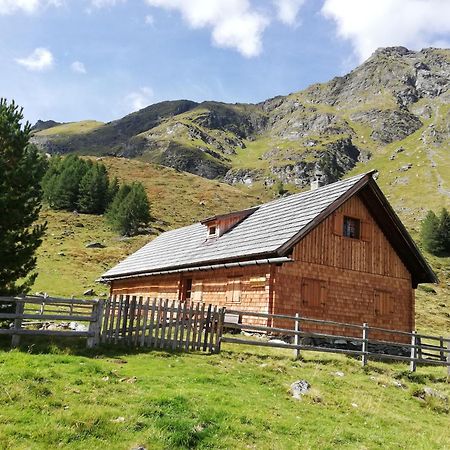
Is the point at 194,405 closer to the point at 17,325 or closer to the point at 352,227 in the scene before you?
the point at 17,325

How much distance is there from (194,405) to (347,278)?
15620mm

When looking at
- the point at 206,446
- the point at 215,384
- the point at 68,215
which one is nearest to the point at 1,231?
the point at 215,384

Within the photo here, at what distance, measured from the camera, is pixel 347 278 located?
2384cm

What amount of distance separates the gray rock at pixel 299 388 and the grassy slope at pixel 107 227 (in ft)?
109

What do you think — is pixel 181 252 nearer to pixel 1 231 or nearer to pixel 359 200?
pixel 359 200

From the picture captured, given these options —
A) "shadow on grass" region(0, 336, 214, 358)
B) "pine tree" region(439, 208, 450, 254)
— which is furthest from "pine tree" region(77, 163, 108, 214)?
"shadow on grass" region(0, 336, 214, 358)

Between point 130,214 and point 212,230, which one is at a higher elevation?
point 130,214

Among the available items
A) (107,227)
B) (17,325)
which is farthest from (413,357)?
(107,227)

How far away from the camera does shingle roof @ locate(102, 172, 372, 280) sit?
22312 millimetres

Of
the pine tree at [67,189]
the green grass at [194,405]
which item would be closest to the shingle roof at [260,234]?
the green grass at [194,405]

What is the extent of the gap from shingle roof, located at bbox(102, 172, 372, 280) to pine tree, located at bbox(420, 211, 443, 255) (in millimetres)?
69263

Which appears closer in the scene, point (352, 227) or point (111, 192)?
point (352, 227)

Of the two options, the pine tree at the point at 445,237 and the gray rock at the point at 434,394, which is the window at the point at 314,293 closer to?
the gray rock at the point at 434,394

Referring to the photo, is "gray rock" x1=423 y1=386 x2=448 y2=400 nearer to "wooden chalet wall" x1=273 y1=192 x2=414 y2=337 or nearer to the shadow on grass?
the shadow on grass
